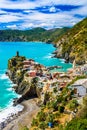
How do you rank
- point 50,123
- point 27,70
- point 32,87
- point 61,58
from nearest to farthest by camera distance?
point 50,123, point 32,87, point 27,70, point 61,58

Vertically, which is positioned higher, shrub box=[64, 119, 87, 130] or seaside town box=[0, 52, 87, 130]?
shrub box=[64, 119, 87, 130]

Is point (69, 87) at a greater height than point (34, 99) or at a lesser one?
greater

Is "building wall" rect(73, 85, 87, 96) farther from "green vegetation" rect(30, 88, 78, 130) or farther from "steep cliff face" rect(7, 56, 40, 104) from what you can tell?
"steep cliff face" rect(7, 56, 40, 104)

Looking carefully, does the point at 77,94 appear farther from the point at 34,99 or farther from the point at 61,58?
the point at 61,58

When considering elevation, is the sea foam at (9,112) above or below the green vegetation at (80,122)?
below

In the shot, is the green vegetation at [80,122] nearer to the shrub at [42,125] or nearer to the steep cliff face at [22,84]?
the shrub at [42,125]

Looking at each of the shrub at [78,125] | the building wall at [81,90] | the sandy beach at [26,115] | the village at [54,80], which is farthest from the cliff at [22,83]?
the shrub at [78,125]

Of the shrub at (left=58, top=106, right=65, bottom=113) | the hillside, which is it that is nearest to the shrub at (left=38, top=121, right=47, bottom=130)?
the shrub at (left=58, top=106, right=65, bottom=113)

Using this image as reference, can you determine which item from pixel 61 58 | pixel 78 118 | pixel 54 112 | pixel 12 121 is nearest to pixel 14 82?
pixel 12 121

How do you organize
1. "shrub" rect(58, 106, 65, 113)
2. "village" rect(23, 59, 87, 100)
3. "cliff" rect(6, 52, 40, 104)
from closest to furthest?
1. "shrub" rect(58, 106, 65, 113)
2. "village" rect(23, 59, 87, 100)
3. "cliff" rect(6, 52, 40, 104)
